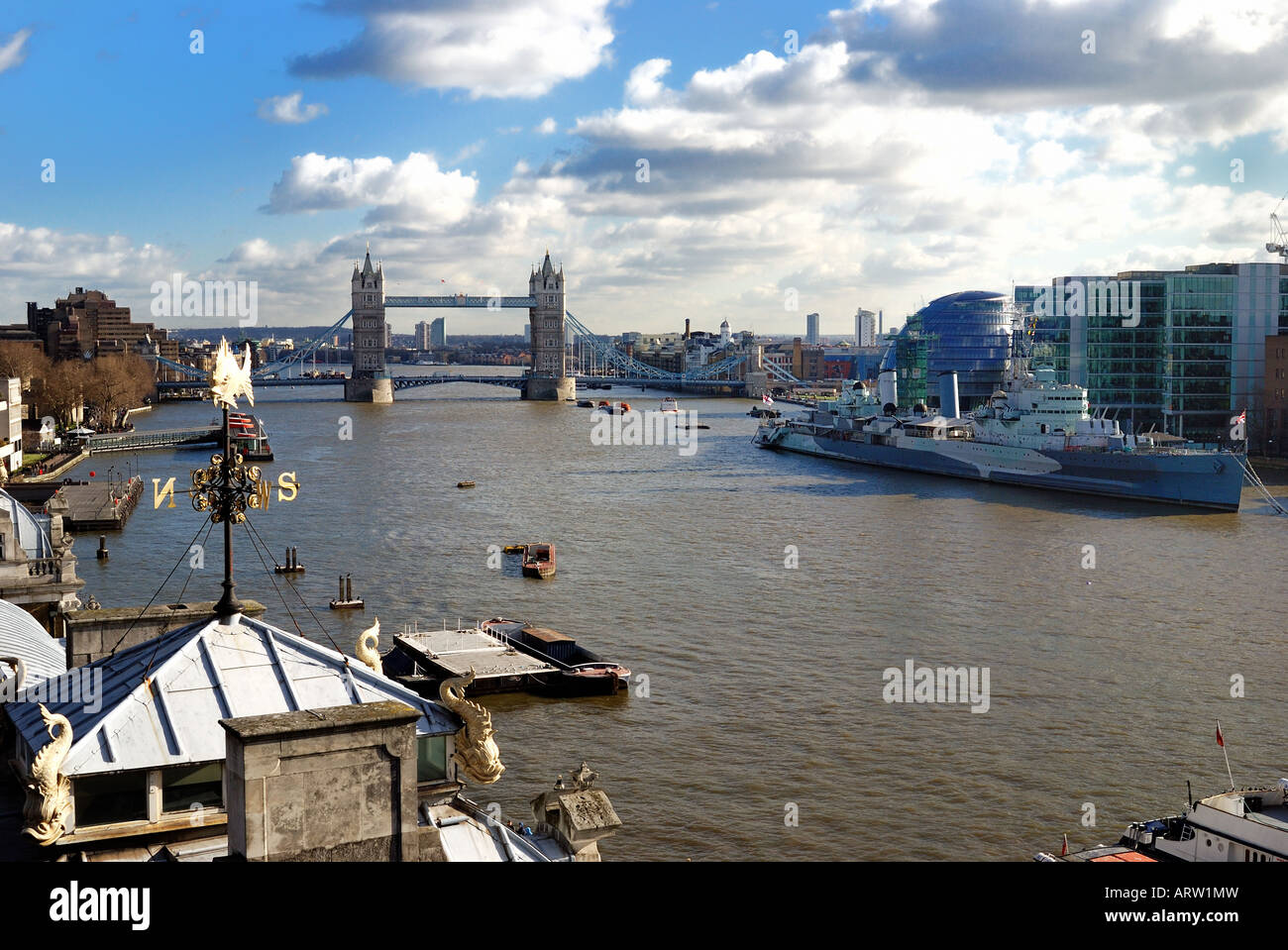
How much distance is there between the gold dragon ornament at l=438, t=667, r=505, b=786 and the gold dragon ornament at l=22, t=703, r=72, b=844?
5.23 ft

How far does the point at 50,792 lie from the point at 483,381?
118m

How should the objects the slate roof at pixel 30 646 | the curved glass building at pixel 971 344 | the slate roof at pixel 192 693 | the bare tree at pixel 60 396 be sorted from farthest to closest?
the curved glass building at pixel 971 344 → the bare tree at pixel 60 396 → the slate roof at pixel 30 646 → the slate roof at pixel 192 693

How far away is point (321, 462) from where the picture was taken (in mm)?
58688

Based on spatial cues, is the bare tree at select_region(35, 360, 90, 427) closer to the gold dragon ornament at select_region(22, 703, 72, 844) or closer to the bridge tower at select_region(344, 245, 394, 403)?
the bridge tower at select_region(344, 245, 394, 403)

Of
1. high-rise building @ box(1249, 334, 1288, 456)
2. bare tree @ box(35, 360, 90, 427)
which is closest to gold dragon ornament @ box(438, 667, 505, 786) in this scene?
high-rise building @ box(1249, 334, 1288, 456)

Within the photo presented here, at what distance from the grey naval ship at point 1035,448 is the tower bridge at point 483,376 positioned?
57.7 meters

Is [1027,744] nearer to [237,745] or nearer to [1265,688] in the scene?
[1265,688]

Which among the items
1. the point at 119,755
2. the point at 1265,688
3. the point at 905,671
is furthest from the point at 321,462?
the point at 119,755

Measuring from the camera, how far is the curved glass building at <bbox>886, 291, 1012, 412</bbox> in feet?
314

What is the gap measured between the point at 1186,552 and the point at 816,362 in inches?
5674

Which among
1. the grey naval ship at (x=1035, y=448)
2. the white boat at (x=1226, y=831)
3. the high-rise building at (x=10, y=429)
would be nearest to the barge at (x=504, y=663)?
the white boat at (x=1226, y=831)

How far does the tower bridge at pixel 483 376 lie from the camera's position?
406ft

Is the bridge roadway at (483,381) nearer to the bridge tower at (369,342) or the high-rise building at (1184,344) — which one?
the bridge tower at (369,342)

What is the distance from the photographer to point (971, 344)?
3802 inches
